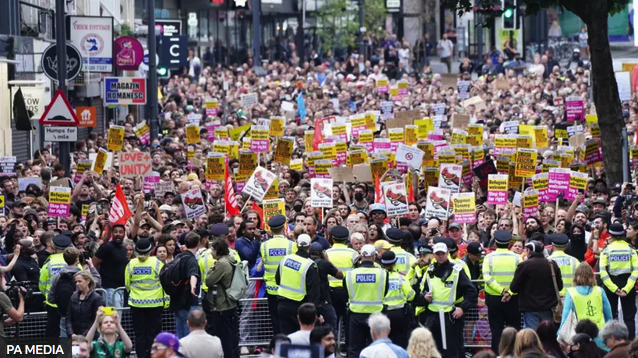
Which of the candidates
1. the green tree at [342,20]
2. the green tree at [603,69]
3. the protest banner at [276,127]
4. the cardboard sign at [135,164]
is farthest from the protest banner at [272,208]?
the green tree at [342,20]

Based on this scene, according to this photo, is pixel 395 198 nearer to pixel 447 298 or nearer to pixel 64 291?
pixel 447 298

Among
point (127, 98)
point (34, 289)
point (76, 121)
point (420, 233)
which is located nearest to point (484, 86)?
point (127, 98)

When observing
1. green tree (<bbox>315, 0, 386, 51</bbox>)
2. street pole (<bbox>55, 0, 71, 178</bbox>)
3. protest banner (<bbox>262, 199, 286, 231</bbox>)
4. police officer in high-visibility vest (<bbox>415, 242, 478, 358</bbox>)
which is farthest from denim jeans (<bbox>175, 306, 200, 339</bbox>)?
green tree (<bbox>315, 0, 386, 51</bbox>)

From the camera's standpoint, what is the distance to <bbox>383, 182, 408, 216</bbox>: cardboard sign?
1959cm

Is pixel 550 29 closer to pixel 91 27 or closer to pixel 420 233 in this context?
pixel 91 27

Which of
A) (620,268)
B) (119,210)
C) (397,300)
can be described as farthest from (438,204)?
(397,300)

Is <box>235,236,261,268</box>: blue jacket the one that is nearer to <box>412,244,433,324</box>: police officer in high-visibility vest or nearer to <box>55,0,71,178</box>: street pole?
→ <box>412,244,433,324</box>: police officer in high-visibility vest

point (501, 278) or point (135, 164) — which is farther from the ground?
point (135, 164)

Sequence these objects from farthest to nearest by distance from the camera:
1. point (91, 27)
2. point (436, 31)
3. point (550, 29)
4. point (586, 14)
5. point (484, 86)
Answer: point (436, 31), point (550, 29), point (484, 86), point (91, 27), point (586, 14)

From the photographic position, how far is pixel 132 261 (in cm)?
1519

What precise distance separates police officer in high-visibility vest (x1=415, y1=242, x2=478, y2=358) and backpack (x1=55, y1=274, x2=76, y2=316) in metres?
3.45

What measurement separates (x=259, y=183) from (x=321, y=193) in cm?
112

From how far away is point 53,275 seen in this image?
601 inches

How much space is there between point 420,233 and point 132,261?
3916 millimetres
